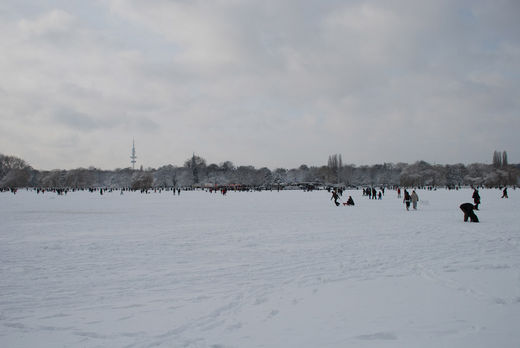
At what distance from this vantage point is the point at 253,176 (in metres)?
144

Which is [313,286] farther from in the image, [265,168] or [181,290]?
[265,168]

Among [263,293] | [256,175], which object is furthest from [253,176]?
[263,293]

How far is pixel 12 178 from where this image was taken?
116 meters

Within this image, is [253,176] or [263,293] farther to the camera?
[253,176]

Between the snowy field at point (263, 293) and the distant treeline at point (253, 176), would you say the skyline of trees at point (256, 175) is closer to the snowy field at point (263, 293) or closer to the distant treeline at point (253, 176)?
the distant treeline at point (253, 176)

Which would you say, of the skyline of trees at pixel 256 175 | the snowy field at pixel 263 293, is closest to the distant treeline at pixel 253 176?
the skyline of trees at pixel 256 175

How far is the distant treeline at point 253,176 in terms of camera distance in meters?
122

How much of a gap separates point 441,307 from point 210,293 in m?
2.77

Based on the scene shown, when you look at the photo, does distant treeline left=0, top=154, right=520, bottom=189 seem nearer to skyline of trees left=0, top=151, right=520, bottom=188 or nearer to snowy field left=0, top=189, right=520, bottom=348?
skyline of trees left=0, top=151, right=520, bottom=188

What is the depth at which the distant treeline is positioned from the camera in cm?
12162

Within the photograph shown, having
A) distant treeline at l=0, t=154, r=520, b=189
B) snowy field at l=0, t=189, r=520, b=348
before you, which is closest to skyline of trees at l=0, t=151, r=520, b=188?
distant treeline at l=0, t=154, r=520, b=189

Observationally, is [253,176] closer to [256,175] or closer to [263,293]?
[256,175]

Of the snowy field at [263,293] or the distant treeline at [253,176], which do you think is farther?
the distant treeline at [253,176]

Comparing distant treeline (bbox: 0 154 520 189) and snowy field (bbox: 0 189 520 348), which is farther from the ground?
distant treeline (bbox: 0 154 520 189)
